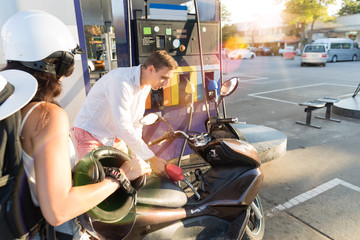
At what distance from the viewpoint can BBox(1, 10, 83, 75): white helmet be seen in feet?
4.27

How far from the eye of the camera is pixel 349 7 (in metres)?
49.7

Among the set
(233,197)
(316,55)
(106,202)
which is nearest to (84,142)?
(106,202)

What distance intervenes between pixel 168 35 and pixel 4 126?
2.84m

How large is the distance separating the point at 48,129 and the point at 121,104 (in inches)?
52.2

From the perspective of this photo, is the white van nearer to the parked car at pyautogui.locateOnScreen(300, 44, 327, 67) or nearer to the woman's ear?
the parked car at pyautogui.locateOnScreen(300, 44, 327, 67)

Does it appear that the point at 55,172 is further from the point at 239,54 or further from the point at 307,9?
the point at 307,9

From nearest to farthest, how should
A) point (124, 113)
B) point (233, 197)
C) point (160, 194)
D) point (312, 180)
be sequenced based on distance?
1. point (160, 194)
2. point (233, 197)
3. point (124, 113)
4. point (312, 180)

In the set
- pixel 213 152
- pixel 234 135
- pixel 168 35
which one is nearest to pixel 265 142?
pixel 234 135

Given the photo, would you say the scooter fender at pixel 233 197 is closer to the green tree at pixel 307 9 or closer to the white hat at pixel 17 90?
the white hat at pixel 17 90

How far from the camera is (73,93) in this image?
324 cm

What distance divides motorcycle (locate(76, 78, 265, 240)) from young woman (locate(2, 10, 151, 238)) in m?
0.41

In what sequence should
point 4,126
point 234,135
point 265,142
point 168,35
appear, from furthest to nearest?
point 265,142 < point 168,35 < point 234,135 < point 4,126

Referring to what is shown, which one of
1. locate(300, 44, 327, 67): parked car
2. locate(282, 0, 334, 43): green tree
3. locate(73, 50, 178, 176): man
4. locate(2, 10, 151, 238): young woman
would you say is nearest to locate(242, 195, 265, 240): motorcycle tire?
locate(73, 50, 178, 176): man

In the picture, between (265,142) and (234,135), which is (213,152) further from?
(265,142)
